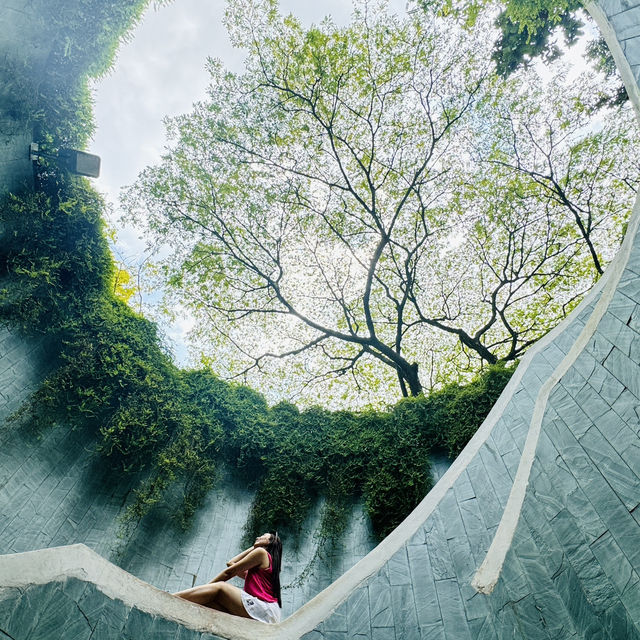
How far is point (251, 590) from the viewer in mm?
3410

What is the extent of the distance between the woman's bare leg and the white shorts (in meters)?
0.04

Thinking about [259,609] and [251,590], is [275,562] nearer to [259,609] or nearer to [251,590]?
[251,590]

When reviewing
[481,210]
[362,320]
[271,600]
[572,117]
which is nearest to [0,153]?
[271,600]

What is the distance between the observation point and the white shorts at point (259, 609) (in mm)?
3197

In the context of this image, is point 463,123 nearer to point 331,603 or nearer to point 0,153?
point 0,153

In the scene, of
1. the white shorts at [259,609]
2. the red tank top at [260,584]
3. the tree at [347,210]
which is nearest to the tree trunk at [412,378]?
the tree at [347,210]

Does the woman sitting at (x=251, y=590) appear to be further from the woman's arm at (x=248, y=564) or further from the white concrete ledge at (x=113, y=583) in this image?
the white concrete ledge at (x=113, y=583)

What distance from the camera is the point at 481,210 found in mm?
8883

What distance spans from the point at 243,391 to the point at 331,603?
3.72 m

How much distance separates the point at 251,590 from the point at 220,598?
292mm

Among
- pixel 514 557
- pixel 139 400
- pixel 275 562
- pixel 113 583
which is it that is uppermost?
pixel 514 557

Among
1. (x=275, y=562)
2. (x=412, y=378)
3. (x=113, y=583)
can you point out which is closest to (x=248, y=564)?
(x=275, y=562)

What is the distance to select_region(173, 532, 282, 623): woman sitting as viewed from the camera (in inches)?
126

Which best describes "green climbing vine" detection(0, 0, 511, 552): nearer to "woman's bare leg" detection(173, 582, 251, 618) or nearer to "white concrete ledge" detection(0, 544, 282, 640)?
"woman's bare leg" detection(173, 582, 251, 618)
